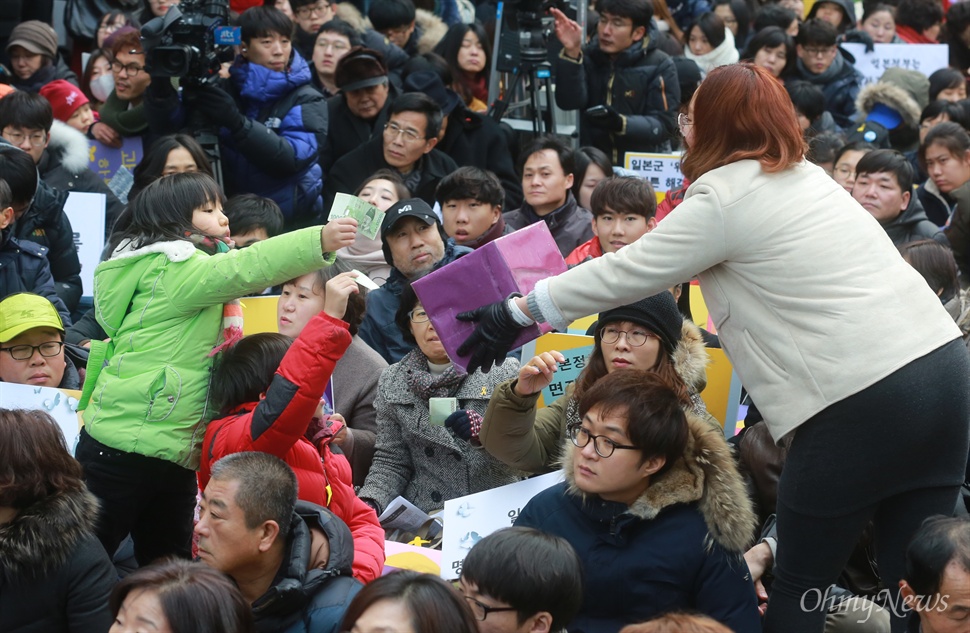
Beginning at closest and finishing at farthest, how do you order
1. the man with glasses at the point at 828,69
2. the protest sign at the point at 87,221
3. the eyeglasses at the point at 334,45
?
the protest sign at the point at 87,221, the eyeglasses at the point at 334,45, the man with glasses at the point at 828,69

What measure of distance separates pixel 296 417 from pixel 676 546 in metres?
1.18

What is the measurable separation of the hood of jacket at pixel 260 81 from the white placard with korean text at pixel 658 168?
2.12 m

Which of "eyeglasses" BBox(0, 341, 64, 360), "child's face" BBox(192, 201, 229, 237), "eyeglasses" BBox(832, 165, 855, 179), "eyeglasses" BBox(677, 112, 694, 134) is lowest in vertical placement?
"eyeglasses" BBox(832, 165, 855, 179)

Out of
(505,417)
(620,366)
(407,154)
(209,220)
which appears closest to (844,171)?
(407,154)

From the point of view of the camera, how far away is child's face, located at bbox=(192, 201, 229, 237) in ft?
13.3

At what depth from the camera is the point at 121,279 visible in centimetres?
396

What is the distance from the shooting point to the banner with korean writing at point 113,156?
7527 mm

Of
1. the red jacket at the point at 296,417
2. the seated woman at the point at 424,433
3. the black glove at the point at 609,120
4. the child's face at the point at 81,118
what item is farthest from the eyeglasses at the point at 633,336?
the child's face at the point at 81,118

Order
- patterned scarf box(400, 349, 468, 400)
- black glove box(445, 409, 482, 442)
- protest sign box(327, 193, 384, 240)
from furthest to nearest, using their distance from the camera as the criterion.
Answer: patterned scarf box(400, 349, 468, 400)
black glove box(445, 409, 482, 442)
protest sign box(327, 193, 384, 240)

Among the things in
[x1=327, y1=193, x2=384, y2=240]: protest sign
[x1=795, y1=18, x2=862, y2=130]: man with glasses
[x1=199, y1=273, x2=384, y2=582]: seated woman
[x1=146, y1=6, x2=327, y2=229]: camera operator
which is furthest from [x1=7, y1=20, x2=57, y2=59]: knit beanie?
[x1=795, y1=18, x2=862, y2=130]: man with glasses

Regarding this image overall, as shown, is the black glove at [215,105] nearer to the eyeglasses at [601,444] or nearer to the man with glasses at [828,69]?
the eyeglasses at [601,444]

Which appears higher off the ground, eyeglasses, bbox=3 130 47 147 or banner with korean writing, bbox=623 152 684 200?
eyeglasses, bbox=3 130 47 147

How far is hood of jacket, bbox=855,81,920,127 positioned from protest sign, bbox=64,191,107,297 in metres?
5.85

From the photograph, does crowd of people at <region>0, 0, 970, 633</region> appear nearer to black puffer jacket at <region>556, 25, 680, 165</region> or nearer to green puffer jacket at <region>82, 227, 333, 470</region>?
green puffer jacket at <region>82, 227, 333, 470</region>
